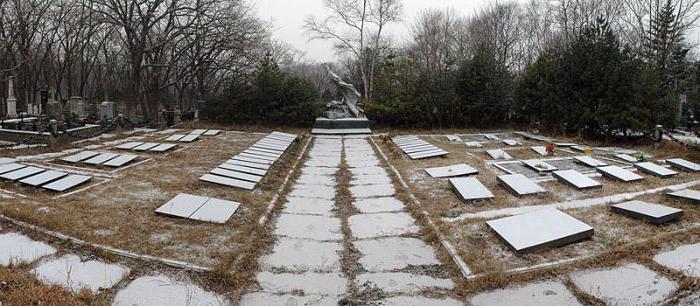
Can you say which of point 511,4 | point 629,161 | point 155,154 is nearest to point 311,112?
point 155,154

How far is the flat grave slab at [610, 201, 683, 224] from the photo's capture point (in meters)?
5.24

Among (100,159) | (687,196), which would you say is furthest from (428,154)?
(100,159)

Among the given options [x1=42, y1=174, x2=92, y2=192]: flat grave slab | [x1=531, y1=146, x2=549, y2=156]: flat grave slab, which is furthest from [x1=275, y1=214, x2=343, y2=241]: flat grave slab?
[x1=531, y1=146, x2=549, y2=156]: flat grave slab

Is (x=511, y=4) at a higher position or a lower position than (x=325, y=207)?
higher

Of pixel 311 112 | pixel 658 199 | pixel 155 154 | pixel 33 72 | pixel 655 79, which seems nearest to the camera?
pixel 658 199

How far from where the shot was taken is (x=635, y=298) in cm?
359

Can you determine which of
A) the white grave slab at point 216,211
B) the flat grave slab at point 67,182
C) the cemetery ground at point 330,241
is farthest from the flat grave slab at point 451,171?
the flat grave slab at point 67,182

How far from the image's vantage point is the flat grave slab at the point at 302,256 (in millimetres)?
4500

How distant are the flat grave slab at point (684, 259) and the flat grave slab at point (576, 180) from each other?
8.51 feet

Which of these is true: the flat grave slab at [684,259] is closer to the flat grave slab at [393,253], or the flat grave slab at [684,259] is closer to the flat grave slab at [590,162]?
the flat grave slab at [393,253]

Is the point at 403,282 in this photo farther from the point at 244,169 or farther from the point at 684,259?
the point at 244,169

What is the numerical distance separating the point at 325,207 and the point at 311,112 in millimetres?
12066

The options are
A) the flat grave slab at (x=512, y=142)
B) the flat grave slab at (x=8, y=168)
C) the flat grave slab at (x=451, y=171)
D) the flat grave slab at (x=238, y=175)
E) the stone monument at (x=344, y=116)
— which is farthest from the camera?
the stone monument at (x=344, y=116)

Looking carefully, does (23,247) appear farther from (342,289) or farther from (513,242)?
(513,242)
